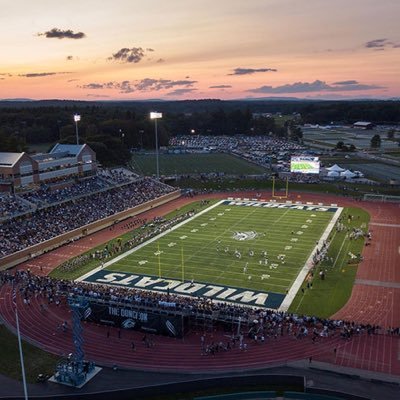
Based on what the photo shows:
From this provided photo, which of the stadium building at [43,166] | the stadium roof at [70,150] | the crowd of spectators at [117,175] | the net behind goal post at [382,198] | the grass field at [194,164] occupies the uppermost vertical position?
the stadium roof at [70,150]

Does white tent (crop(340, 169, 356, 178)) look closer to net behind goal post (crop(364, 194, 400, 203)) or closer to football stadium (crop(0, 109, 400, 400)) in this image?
football stadium (crop(0, 109, 400, 400))

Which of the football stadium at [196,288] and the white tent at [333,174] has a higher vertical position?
the white tent at [333,174]

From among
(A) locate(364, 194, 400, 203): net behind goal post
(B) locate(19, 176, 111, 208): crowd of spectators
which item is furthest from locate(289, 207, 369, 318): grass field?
(B) locate(19, 176, 111, 208): crowd of spectators

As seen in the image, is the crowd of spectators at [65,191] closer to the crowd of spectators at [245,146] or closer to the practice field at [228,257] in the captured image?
the practice field at [228,257]

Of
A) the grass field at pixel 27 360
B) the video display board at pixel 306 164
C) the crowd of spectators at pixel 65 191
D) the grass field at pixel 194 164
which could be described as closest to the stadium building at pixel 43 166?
the crowd of spectators at pixel 65 191

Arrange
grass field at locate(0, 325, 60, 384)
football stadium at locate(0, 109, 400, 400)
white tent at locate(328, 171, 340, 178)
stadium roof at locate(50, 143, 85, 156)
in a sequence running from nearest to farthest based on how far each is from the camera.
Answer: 1. football stadium at locate(0, 109, 400, 400)
2. grass field at locate(0, 325, 60, 384)
3. stadium roof at locate(50, 143, 85, 156)
4. white tent at locate(328, 171, 340, 178)
